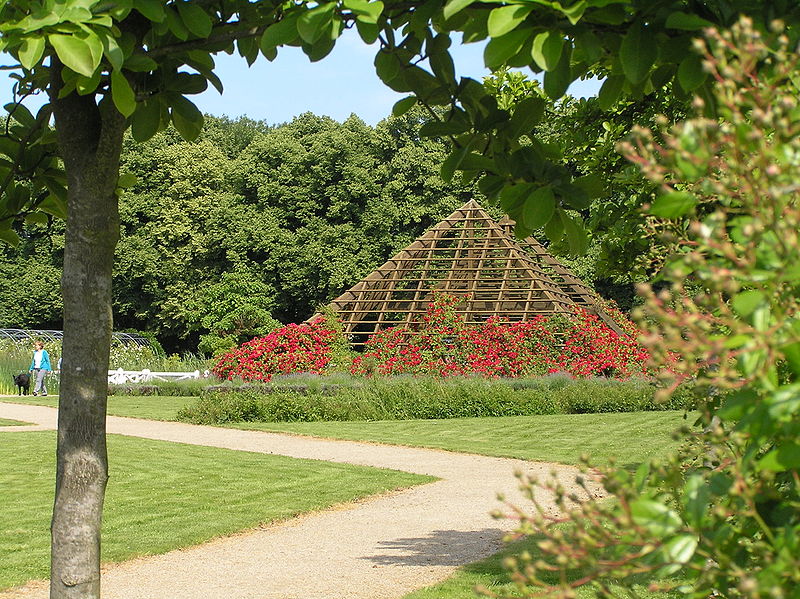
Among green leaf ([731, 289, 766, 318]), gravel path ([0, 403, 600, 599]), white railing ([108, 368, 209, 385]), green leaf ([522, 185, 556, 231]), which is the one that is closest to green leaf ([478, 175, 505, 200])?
green leaf ([522, 185, 556, 231])

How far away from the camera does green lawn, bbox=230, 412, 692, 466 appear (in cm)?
1154

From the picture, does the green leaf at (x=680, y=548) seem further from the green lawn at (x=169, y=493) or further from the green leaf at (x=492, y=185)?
the green lawn at (x=169, y=493)

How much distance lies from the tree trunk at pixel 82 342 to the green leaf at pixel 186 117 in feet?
0.62

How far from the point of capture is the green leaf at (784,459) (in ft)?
3.67

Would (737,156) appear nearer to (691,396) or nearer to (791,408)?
(791,408)

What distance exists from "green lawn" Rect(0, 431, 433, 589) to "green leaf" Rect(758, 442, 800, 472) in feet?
18.7

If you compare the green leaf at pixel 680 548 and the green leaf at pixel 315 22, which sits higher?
the green leaf at pixel 315 22

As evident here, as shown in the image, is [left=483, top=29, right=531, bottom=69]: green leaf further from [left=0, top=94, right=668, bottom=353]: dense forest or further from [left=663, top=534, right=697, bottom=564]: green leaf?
[left=0, top=94, right=668, bottom=353]: dense forest

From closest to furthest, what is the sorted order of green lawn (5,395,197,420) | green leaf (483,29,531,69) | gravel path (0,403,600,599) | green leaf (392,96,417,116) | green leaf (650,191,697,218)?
green leaf (650,191,697,218)
green leaf (483,29,531,69)
green leaf (392,96,417,116)
gravel path (0,403,600,599)
green lawn (5,395,197,420)

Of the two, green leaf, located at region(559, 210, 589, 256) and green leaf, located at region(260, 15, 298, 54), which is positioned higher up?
green leaf, located at region(260, 15, 298, 54)

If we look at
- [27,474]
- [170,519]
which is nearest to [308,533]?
[170,519]

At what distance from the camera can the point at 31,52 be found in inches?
78.8

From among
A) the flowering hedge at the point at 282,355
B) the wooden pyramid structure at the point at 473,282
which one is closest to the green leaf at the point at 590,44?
the flowering hedge at the point at 282,355

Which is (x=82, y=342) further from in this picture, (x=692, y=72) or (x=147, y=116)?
(x=692, y=72)
